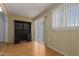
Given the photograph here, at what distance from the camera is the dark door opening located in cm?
534

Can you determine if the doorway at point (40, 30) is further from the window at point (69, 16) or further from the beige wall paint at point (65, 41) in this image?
the window at point (69, 16)

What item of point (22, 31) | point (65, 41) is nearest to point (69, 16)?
point (65, 41)

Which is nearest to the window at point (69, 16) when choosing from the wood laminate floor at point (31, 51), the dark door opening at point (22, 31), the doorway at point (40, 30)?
the wood laminate floor at point (31, 51)

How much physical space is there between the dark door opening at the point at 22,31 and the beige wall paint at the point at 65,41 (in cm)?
113

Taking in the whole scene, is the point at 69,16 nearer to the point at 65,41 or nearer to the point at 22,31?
the point at 65,41

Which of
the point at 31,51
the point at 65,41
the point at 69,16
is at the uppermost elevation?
the point at 69,16

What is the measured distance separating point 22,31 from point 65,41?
2798mm

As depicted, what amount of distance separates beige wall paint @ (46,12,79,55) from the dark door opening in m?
1.13

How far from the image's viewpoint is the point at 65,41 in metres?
3.11

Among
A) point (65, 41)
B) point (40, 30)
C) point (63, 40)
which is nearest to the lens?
point (65, 41)

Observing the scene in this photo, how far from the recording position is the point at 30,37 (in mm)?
5023

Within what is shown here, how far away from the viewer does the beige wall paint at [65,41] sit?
258 cm

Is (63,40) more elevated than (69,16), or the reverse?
(69,16)

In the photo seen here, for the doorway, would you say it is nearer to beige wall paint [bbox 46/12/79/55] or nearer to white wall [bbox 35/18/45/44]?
white wall [bbox 35/18/45/44]
